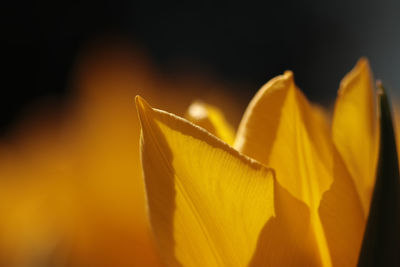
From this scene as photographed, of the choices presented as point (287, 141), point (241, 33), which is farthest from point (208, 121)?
point (241, 33)

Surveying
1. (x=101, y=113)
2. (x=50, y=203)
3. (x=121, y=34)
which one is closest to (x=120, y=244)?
(x=50, y=203)

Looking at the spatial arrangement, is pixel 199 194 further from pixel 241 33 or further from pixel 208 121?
pixel 241 33

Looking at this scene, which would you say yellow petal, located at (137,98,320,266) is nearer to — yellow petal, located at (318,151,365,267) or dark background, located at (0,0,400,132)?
yellow petal, located at (318,151,365,267)

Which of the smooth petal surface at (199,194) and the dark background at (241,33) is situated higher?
the dark background at (241,33)

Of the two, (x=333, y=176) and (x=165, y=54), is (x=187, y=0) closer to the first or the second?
(x=165, y=54)


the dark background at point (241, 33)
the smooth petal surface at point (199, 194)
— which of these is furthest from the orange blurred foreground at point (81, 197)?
the dark background at point (241, 33)

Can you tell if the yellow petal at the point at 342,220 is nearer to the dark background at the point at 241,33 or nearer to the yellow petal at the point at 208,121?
the yellow petal at the point at 208,121
